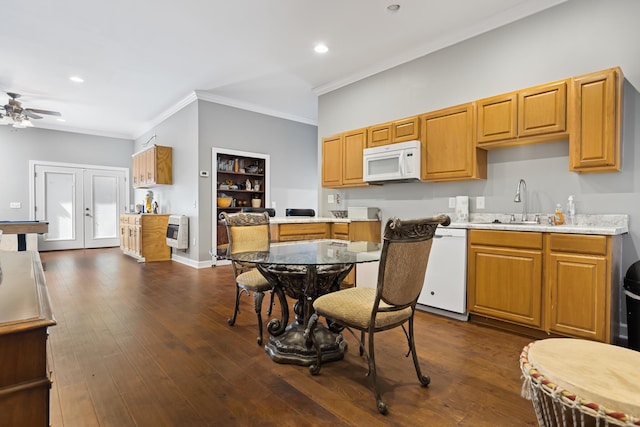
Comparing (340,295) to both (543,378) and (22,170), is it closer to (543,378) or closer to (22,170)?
(543,378)

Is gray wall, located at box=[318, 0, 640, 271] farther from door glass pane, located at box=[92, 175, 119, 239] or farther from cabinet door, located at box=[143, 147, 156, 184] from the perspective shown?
door glass pane, located at box=[92, 175, 119, 239]

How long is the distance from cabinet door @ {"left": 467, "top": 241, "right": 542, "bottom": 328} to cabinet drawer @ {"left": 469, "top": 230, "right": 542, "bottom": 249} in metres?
0.04

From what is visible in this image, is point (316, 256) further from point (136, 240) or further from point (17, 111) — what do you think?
point (17, 111)

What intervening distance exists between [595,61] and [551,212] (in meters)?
1.27

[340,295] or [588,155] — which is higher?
[588,155]

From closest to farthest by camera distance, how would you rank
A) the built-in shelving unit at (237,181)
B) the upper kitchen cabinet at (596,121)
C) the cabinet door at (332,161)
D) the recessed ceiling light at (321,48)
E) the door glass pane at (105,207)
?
the upper kitchen cabinet at (596,121), the recessed ceiling light at (321,48), the cabinet door at (332,161), the built-in shelving unit at (237,181), the door glass pane at (105,207)

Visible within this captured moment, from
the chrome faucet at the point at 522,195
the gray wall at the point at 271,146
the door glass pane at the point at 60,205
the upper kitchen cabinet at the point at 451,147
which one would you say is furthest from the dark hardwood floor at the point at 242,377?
the door glass pane at the point at 60,205

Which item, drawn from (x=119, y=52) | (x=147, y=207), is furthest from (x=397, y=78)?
(x=147, y=207)

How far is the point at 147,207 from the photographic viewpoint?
7262mm

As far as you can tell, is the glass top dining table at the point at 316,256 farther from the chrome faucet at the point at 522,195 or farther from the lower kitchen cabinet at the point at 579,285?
the chrome faucet at the point at 522,195

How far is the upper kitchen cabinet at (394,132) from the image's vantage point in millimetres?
3723

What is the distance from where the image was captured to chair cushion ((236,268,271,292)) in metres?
2.54

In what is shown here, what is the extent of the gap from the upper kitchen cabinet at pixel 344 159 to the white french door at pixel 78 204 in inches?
255

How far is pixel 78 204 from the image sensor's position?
802cm
